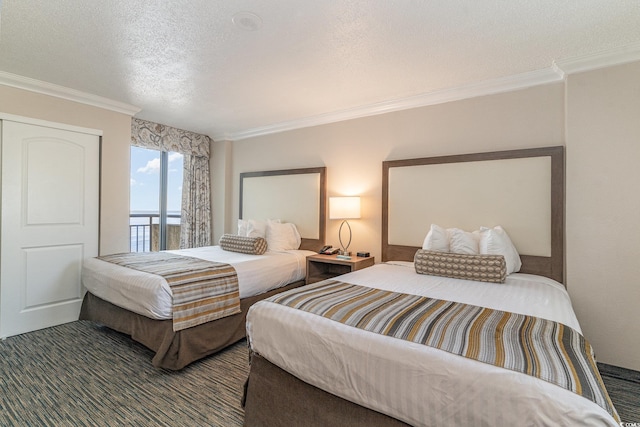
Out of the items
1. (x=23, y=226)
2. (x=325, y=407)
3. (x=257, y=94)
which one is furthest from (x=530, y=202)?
(x=23, y=226)

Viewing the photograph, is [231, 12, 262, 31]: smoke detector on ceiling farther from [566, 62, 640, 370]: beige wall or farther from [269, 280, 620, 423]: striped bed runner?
[566, 62, 640, 370]: beige wall

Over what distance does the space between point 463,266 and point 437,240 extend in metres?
0.42

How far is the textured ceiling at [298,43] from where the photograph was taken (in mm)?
1909

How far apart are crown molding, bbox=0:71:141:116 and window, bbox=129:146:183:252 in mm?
1023

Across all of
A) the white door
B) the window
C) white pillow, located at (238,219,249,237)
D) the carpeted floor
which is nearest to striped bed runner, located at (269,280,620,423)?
the carpeted floor

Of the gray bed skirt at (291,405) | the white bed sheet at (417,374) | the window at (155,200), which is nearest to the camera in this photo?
the white bed sheet at (417,374)

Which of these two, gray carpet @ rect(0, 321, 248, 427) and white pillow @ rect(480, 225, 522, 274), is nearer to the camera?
gray carpet @ rect(0, 321, 248, 427)

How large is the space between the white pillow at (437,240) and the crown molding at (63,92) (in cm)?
382

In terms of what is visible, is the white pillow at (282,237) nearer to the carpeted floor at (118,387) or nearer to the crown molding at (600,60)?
the carpeted floor at (118,387)

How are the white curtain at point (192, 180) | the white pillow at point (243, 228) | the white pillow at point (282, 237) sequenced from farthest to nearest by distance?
the white curtain at point (192, 180) → the white pillow at point (243, 228) → the white pillow at point (282, 237)

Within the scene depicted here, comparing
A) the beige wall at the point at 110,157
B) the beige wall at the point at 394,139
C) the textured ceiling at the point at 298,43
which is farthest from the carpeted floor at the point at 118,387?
the textured ceiling at the point at 298,43

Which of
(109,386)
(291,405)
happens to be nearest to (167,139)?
(109,386)

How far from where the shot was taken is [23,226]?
308cm

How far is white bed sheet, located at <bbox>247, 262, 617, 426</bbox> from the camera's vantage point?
962 millimetres
